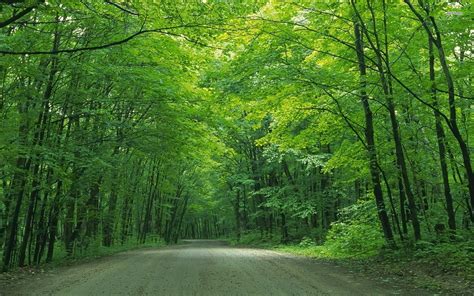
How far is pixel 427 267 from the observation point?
30.2ft

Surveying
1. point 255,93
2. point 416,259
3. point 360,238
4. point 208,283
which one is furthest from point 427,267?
point 255,93

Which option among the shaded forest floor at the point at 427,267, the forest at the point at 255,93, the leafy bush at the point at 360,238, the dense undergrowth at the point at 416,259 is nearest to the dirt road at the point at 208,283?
the shaded forest floor at the point at 427,267

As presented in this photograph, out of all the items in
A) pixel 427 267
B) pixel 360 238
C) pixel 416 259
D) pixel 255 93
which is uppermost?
pixel 255 93

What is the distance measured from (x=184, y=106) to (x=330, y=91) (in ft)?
18.3

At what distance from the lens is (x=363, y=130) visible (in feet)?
47.5

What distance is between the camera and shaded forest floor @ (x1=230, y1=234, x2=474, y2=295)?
7.49 metres

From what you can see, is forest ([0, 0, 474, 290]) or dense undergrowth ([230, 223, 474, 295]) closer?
dense undergrowth ([230, 223, 474, 295])

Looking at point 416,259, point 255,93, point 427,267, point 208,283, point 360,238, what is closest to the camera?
point 208,283

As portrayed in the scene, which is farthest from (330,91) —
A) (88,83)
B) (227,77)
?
(88,83)

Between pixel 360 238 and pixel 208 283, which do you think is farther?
pixel 360 238

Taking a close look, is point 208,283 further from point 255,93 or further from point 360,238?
point 360,238

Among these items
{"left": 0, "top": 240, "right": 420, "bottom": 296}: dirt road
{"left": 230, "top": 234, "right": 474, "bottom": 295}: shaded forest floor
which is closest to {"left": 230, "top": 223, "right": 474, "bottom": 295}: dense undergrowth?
{"left": 230, "top": 234, "right": 474, "bottom": 295}: shaded forest floor

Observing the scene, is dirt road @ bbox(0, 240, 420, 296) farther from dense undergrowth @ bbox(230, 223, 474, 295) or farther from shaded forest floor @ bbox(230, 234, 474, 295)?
dense undergrowth @ bbox(230, 223, 474, 295)

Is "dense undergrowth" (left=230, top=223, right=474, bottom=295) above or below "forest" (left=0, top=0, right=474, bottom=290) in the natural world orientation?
below
